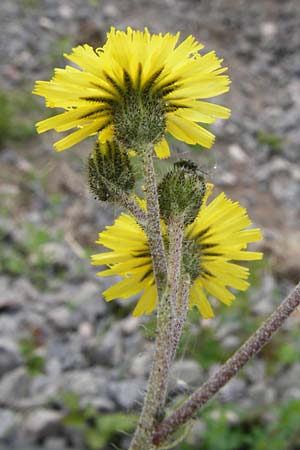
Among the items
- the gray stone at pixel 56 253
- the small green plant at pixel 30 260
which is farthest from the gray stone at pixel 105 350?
the gray stone at pixel 56 253

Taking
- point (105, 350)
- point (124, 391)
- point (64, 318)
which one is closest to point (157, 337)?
point (124, 391)

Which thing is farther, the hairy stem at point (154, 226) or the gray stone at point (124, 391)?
the gray stone at point (124, 391)

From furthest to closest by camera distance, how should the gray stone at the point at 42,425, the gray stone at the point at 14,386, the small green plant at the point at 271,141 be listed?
the small green plant at the point at 271,141 → the gray stone at the point at 14,386 → the gray stone at the point at 42,425

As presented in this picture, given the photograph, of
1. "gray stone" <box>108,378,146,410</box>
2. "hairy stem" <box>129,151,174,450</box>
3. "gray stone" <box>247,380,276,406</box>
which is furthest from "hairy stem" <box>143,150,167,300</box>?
"gray stone" <box>247,380,276,406</box>

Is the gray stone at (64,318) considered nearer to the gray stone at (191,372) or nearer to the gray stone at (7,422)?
the gray stone at (191,372)

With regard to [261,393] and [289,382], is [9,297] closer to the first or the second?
[261,393]

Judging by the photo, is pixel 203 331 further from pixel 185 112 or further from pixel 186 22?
pixel 186 22
